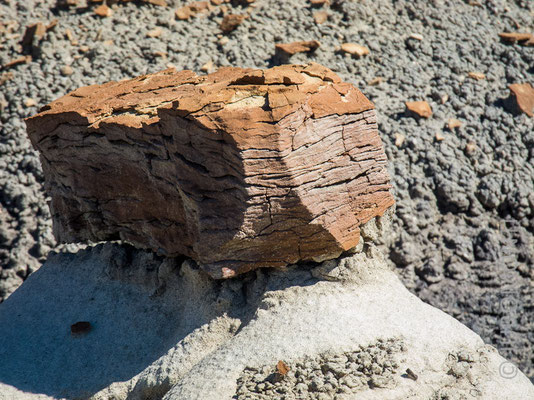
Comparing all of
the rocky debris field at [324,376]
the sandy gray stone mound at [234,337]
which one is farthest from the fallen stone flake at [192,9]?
the rocky debris field at [324,376]

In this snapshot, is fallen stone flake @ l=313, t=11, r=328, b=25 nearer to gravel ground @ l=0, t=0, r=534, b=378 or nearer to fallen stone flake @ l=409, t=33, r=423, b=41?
gravel ground @ l=0, t=0, r=534, b=378

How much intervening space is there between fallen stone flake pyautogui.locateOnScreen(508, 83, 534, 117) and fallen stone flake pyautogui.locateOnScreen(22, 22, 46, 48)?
5322 millimetres

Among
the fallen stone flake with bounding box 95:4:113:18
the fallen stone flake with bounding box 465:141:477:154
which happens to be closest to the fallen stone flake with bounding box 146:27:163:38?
the fallen stone flake with bounding box 95:4:113:18

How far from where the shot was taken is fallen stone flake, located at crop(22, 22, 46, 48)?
7.45m

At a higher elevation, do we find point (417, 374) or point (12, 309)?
point (417, 374)

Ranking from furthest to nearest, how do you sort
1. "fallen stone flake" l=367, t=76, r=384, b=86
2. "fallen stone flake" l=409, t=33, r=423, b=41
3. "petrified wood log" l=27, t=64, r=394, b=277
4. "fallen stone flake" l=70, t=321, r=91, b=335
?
"fallen stone flake" l=409, t=33, r=423, b=41 < "fallen stone flake" l=367, t=76, r=384, b=86 < "fallen stone flake" l=70, t=321, r=91, b=335 < "petrified wood log" l=27, t=64, r=394, b=277

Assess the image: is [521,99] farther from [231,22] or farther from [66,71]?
[66,71]

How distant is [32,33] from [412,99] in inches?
174

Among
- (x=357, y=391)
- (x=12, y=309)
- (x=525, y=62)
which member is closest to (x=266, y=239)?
(x=357, y=391)

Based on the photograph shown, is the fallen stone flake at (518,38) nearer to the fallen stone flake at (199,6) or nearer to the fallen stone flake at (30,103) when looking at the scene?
the fallen stone flake at (199,6)

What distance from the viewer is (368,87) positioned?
693cm

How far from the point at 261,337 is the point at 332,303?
1.50ft

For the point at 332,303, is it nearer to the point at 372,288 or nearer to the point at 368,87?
the point at 372,288

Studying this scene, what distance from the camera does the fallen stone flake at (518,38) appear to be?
7.60 metres
